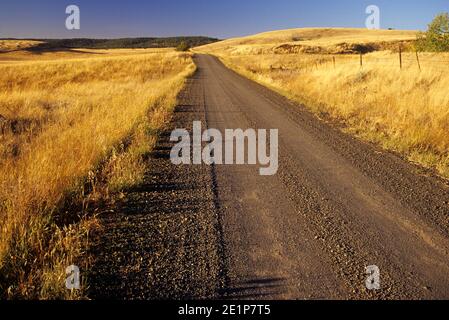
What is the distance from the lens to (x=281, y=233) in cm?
430

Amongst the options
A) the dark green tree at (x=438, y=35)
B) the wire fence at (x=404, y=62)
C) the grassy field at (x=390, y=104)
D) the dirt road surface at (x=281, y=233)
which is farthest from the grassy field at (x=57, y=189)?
the dark green tree at (x=438, y=35)

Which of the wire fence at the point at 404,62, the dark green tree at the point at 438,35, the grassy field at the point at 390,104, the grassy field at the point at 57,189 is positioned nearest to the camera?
the grassy field at the point at 57,189

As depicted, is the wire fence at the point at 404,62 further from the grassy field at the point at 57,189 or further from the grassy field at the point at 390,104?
the grassy field at the point at 57,189

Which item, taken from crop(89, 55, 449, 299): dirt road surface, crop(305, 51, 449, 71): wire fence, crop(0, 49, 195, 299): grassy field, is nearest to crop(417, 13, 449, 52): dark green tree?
crop(305, 51, 449, 71): wire fence

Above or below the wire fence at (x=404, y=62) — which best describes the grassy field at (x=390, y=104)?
below

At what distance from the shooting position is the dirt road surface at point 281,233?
3303mm

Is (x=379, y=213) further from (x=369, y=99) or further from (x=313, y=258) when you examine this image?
(x=369, y=99)

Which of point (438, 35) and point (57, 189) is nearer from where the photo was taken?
point (57, 189)

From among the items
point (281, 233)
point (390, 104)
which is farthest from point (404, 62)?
point (281, 233)

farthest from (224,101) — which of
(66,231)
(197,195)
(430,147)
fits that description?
(66,231)

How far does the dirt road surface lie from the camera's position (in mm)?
3303

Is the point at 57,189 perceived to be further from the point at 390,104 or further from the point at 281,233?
the point at 390,104

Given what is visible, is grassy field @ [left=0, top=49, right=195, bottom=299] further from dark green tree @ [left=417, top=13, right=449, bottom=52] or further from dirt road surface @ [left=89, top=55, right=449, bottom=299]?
dark green tree @ [left=417, top=13, right=449, bottom=52]
